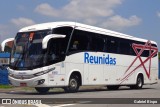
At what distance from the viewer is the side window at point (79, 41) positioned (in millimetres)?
20312

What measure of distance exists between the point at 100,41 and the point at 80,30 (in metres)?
2.25

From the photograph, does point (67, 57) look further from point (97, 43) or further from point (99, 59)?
point (99, 59)

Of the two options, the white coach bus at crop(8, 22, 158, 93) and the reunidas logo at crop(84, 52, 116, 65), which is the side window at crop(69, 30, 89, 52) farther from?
the reunidas logo at crop(84, 52, 116, 65)

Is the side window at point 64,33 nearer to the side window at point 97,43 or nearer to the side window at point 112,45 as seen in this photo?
the side window at point 97,43

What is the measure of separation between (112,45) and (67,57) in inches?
197

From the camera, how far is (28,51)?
19.2 meters

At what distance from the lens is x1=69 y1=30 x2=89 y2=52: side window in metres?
20.3

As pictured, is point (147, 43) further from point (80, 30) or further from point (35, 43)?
point (35, 43)

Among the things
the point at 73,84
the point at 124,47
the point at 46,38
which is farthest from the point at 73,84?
the point at 124,47

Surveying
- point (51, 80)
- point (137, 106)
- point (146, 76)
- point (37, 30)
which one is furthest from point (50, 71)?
point (146, 76)

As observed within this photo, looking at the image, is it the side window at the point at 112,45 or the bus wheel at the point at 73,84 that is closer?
the bus wheel at the point at 73,84

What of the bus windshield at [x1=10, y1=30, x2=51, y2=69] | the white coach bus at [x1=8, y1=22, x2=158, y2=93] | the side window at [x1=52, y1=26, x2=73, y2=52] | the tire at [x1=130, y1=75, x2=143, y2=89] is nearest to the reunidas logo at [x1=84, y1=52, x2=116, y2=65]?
the white coach bus at [x1=8, y1=22, x2=158, y2=93]

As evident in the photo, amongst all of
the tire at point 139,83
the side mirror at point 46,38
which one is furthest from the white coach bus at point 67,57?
the tire at point 139,83

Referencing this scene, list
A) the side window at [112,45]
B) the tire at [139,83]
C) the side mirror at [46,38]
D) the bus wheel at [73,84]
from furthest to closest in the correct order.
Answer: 1. the tire at [139,83]
2. the side window at [112,45]
3. the bus wheel at [73,84]
4. the side mirror at [46,38]
